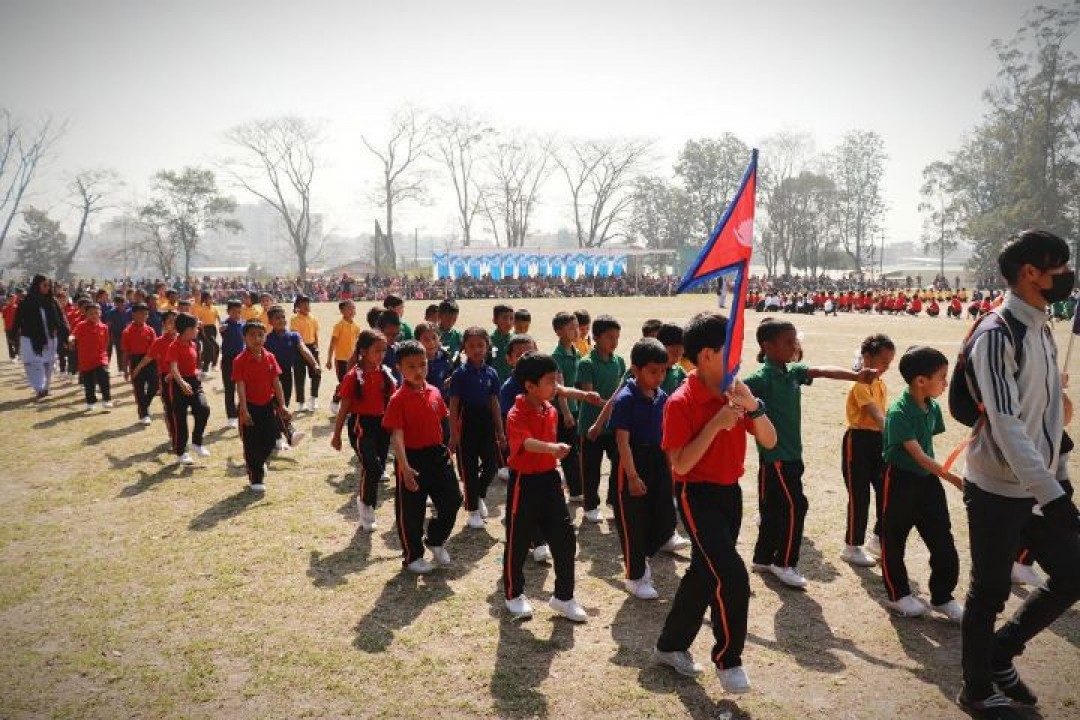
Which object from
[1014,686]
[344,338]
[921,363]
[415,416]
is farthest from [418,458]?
[344,338]

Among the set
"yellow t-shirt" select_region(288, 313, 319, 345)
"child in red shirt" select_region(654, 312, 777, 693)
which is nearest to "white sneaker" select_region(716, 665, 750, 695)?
"child in red shirt" select_region(654, 312, 777, 693)

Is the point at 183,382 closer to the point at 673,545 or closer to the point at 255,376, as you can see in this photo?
the point at 255,376

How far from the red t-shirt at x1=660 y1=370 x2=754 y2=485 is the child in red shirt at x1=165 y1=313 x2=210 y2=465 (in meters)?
6.69

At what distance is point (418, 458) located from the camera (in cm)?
522

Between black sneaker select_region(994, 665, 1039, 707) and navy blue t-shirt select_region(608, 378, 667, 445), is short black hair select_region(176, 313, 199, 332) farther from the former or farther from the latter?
black sneaker select_region(994, 665, 1039, 707)

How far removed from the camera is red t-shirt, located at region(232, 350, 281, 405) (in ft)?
23.3

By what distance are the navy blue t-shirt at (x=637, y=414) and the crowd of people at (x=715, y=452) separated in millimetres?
16

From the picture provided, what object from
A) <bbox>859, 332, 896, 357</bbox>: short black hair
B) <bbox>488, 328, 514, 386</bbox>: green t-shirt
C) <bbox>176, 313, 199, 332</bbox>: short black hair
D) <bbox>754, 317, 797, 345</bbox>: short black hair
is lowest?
<bbox>488, 328, 514, 386</bbox>: green t-shirt

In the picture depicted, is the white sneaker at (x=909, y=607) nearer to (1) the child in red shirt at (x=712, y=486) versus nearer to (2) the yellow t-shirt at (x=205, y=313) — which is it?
(1) the child in red shirt at (x=712, y=486)

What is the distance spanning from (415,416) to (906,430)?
3.32m

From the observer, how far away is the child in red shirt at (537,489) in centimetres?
439

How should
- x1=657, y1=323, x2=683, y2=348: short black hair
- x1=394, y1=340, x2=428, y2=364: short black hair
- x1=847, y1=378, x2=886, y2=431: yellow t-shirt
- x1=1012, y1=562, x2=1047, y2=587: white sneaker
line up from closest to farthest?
1. x1=1012, y1=562, x2=1047, y2=587: white sneaker
2. x1=847, y1=378, x2=886, y2=431: yellow t-shirt
3. x1=394, y1=340, x2=428, y2=364: short black hair
4. x1=657, y1=323, x2=683, y2=348: short black hair

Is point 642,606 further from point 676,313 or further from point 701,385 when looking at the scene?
point 676,313

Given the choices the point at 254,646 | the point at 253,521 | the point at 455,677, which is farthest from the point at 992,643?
the point at 253,521
